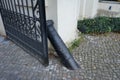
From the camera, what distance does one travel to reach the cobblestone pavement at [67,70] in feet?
9.32

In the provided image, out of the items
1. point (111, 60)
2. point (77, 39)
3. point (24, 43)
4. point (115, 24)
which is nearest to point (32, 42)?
point (24, 43)

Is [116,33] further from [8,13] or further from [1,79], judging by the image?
[1,79]

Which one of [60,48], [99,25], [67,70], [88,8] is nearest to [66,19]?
[60,48]

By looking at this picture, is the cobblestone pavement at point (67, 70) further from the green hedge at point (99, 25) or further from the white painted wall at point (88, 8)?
the white painted wall at point (88, 8)

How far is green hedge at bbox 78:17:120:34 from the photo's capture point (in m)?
4.61

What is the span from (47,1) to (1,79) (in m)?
1.86

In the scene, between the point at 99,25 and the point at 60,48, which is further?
the point at 99,25

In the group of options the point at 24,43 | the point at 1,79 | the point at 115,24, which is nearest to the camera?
the point at 1,79

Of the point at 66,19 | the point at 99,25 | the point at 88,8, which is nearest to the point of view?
the point at 66,19

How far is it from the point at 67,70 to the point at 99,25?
2.25m

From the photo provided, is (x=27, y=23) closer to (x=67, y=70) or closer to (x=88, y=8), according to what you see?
(x=67, y=70)

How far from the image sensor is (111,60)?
131 inches

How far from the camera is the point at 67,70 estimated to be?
3.01 m

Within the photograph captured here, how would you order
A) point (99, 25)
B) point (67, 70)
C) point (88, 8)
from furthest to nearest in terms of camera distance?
1. point (88, 8)
2. point (99, 25)
3. point (67, 70)
